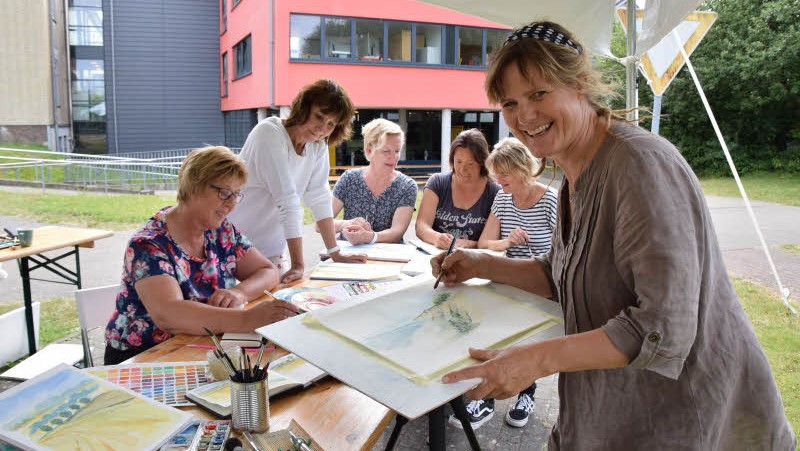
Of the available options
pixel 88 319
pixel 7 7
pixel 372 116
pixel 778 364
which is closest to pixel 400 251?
pixel 88 319

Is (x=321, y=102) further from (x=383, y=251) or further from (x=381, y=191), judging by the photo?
(x=381, y=191)

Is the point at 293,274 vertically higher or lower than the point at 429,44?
lower

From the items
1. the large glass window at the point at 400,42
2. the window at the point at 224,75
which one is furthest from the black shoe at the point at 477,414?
the window at the point at 224,75

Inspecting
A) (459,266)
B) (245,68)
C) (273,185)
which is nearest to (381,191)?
(273,185)

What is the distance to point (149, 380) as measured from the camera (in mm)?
1551

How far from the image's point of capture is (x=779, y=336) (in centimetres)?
447

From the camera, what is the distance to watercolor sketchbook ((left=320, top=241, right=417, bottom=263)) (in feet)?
10.4

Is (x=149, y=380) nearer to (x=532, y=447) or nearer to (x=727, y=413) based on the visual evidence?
(x=727, y=413)

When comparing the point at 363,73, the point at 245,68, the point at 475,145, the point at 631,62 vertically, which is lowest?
the point at 475,145

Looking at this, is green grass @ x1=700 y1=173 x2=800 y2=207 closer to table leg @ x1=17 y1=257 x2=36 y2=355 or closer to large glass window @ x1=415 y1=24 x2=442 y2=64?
large glass window @ x1=415 y1=24 x2=442 y2=64

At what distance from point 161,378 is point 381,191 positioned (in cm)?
261

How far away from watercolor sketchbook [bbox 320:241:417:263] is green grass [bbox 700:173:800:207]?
10501mm

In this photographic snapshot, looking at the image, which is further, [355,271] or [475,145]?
[475,145]

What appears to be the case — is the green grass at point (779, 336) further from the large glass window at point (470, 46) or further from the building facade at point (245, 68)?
the large glass window at point (470, 46)
